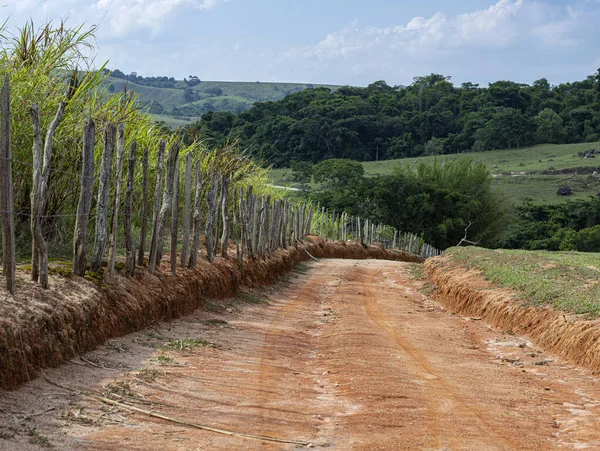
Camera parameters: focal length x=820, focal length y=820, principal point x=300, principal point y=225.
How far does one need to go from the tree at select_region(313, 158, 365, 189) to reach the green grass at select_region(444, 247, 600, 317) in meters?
35.7

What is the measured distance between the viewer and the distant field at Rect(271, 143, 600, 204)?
66812 mm

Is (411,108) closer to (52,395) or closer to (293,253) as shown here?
(293,253)

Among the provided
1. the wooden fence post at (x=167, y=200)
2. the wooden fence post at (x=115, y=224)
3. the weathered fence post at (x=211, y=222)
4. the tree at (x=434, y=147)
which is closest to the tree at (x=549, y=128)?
the tree at (x=434, y=147)

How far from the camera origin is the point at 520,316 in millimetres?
12469

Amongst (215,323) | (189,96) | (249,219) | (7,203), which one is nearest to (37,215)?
(7,203)

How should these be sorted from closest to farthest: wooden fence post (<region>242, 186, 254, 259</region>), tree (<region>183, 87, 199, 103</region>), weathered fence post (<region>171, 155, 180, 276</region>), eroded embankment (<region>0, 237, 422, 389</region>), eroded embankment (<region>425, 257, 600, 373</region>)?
1. eroded embankment (<region>0, 237, 422, 389</region>)
2. eroded embankment (<region>425, 257, 600, 373</region>)
3. weathered fence post (<region>171, 155, 180, 276</region>)
4. wooden fence post (<region>242, 186, 254, 259</region>)
5. tree (<region>183, 87, 199, 103</region>)

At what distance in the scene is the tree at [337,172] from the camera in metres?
55.5

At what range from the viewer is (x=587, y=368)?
9.38 m

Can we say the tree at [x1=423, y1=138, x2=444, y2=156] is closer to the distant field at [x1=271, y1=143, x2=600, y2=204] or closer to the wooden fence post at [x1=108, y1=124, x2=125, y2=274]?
the distant field at [x1=271, y1=143, x2=600, y2=204]

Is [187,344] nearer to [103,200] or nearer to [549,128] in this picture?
[103,200]

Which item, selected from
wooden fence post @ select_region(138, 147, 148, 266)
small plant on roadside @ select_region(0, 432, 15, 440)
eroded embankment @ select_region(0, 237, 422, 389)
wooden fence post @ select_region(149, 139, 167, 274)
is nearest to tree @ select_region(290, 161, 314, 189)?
eroded embankment @ select_region(0, 237, 422, 389)

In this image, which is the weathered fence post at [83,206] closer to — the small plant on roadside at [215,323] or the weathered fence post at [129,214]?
the weathered fence post at [129,214]

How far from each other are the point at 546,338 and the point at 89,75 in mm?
6885

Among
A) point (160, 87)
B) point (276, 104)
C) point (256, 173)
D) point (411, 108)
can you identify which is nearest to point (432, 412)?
point (256, 173)
